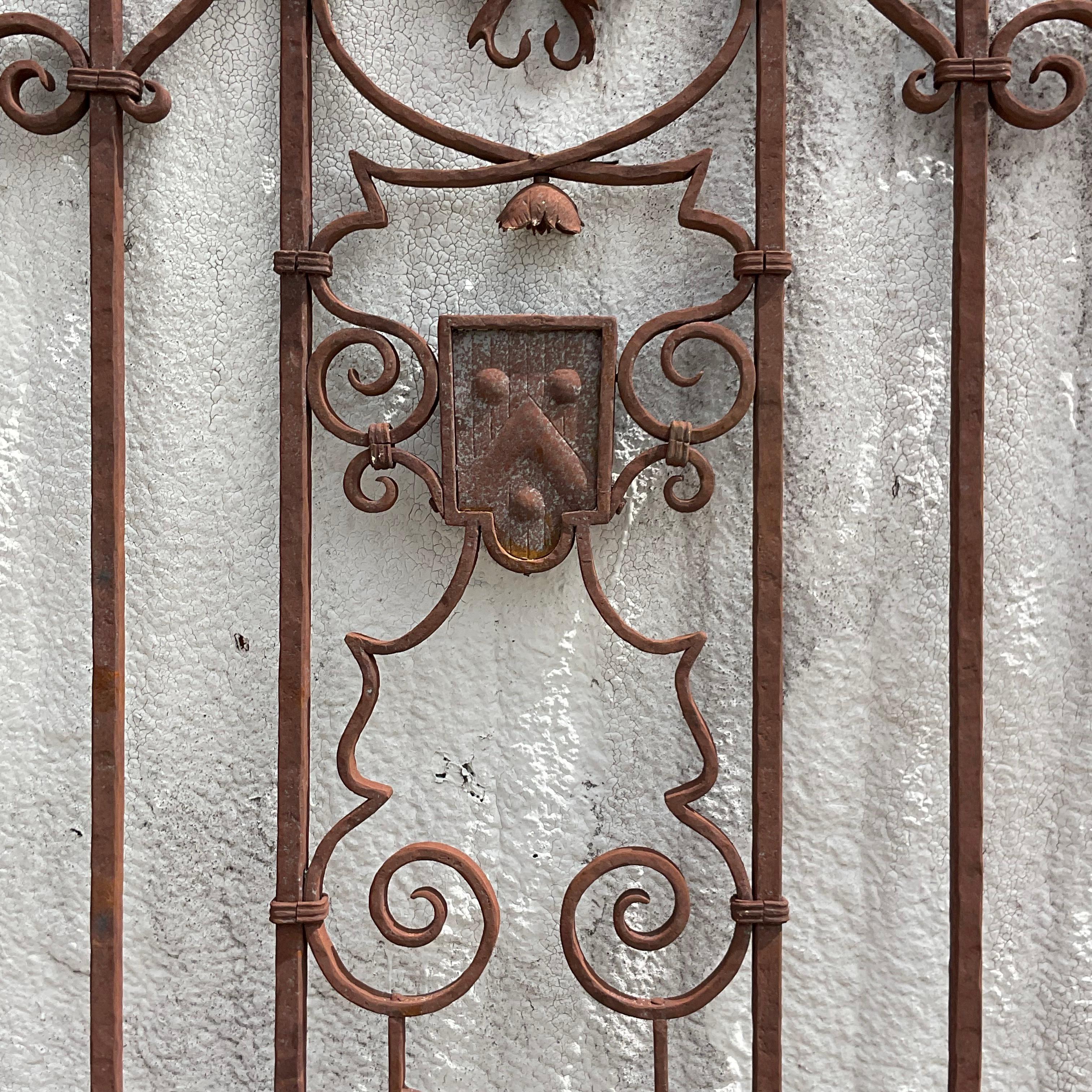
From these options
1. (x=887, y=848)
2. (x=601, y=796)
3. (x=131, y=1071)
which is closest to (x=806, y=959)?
(x=887, y=848)

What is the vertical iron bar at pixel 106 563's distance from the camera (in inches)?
34.2

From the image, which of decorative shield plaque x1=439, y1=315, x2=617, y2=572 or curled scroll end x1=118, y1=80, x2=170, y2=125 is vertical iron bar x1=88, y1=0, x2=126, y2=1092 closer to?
curled scroll end x1=118, y1=80, x2=170, y2=125

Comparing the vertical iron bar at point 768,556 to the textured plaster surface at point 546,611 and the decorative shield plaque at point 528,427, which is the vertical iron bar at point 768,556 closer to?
the textured plaster surface at point 546,611

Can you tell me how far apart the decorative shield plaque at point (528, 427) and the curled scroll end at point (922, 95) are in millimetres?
322

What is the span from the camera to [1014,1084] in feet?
2.97

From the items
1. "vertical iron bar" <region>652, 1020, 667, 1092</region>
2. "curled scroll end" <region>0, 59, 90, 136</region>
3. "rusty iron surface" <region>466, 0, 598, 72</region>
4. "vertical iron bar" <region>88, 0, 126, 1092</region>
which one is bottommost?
"vertical iron bar" <region>652, 1020, 667, 1092</region>

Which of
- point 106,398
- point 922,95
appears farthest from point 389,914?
point 922,95

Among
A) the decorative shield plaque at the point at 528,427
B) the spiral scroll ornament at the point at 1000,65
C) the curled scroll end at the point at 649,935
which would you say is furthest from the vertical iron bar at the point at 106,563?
the spiral scroll ornament at the point at 1000,65

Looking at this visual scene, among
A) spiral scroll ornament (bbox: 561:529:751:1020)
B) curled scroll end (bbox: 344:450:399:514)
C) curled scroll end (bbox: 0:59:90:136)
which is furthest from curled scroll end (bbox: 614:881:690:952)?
curled scroll end (bbox: 0:59:90:136)

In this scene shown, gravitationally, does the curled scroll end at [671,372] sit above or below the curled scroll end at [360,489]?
above

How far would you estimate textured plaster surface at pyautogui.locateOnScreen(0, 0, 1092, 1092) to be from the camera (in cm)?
90

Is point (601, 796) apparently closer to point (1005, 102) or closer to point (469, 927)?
point (469, 927)

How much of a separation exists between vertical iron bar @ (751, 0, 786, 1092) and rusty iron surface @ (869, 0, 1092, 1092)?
0.39 feet

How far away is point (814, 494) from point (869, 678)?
171mm
